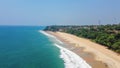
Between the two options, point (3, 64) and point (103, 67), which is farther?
point (3, 64)

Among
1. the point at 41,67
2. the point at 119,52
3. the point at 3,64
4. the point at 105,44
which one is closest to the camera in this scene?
the point at 41,67

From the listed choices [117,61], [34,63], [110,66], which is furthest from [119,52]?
[34,63]

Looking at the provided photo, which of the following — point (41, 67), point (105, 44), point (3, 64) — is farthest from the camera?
point (105, 44)

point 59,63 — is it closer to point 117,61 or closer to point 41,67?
point 41,67

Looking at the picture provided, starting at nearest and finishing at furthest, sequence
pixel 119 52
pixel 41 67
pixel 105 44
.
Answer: pixel 41 67 → pixel 119 52 → pixel 105 44

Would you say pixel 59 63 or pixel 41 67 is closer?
pixel 41 67

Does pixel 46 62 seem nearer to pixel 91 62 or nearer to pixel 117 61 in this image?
pixel 91 62

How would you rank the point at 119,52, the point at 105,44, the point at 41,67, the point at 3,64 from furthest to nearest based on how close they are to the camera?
the point at 105,44
the point at 119,52
the point at 3,64
the point at 41,67

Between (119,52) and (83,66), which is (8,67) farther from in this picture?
(119,52)

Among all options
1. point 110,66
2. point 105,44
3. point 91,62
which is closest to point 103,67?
point 110,66
